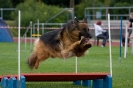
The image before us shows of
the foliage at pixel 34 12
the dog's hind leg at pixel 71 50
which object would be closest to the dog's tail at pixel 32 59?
the dog's hind leg at pixel 71 50

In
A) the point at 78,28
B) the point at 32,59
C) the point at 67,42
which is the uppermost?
the point at 78,28

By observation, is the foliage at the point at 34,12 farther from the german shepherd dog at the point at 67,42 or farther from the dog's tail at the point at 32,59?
the german shepherd dog at the point at 67,42

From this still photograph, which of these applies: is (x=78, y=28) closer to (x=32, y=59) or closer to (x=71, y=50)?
(x=71, y=50)

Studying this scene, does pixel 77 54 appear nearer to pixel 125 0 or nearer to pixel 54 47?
pixel 54 47

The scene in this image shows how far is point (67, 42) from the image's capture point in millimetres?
11477

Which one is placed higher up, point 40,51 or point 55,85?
point 40,51

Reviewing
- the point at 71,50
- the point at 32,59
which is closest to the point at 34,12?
the point at 32,59

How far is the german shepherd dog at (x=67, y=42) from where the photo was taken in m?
11.2

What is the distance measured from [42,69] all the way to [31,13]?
983 inches

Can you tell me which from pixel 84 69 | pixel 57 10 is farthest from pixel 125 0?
pixel 84 69

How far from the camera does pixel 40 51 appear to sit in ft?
39.8

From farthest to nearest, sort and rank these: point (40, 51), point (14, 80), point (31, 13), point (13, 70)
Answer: point (31, 13)
point (13, 70)
point (40, 51)
point (14, 80)

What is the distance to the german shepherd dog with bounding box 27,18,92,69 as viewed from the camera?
11203 mm

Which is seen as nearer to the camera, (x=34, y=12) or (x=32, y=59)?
(x=32, y=59)
